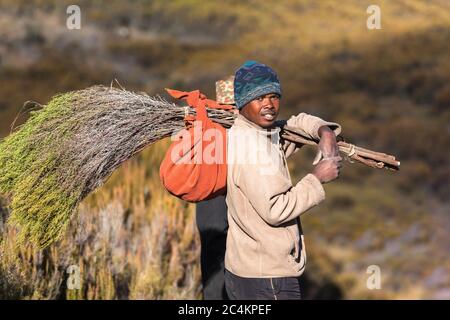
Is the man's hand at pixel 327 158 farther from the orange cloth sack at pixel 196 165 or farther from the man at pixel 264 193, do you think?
the orange cloth sack at pixel 196 165

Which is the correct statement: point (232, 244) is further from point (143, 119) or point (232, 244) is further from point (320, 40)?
point (320, 40)

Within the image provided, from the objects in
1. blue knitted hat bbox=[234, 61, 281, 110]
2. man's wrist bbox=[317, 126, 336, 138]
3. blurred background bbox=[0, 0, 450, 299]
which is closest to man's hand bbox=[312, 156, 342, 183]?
man's wrist bbox=[317, 126, 336, 138]

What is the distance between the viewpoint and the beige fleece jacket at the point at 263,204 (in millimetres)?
2537

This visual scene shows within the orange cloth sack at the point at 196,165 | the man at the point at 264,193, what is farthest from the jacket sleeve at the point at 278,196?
the orange cloth sack at the point at 196,165

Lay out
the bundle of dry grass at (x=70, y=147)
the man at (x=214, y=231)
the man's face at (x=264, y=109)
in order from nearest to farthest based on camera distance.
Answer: the man's face at (x=264, y=109)
the bundle of dry grass at (x=70, y=147)
the man at (x=214, y=231)

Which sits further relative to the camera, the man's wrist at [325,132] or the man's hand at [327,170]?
the man's wrist at [325,132]

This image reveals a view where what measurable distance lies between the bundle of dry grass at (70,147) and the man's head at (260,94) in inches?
10.7

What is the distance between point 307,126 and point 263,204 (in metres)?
0.46

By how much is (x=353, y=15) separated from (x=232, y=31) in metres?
2.62

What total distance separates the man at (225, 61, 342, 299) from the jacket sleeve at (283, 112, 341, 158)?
3.7 inches

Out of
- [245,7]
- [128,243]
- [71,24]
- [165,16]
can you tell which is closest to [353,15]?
[245,7]

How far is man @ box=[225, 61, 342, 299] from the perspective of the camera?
2.54m

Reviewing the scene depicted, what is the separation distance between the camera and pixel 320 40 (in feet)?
55.4

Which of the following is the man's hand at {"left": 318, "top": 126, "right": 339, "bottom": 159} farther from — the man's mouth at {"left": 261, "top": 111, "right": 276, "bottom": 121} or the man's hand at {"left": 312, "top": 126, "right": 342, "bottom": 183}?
the man's mouth at {"left": 261, "top": 111, "right": 276, "bottom": 121}
